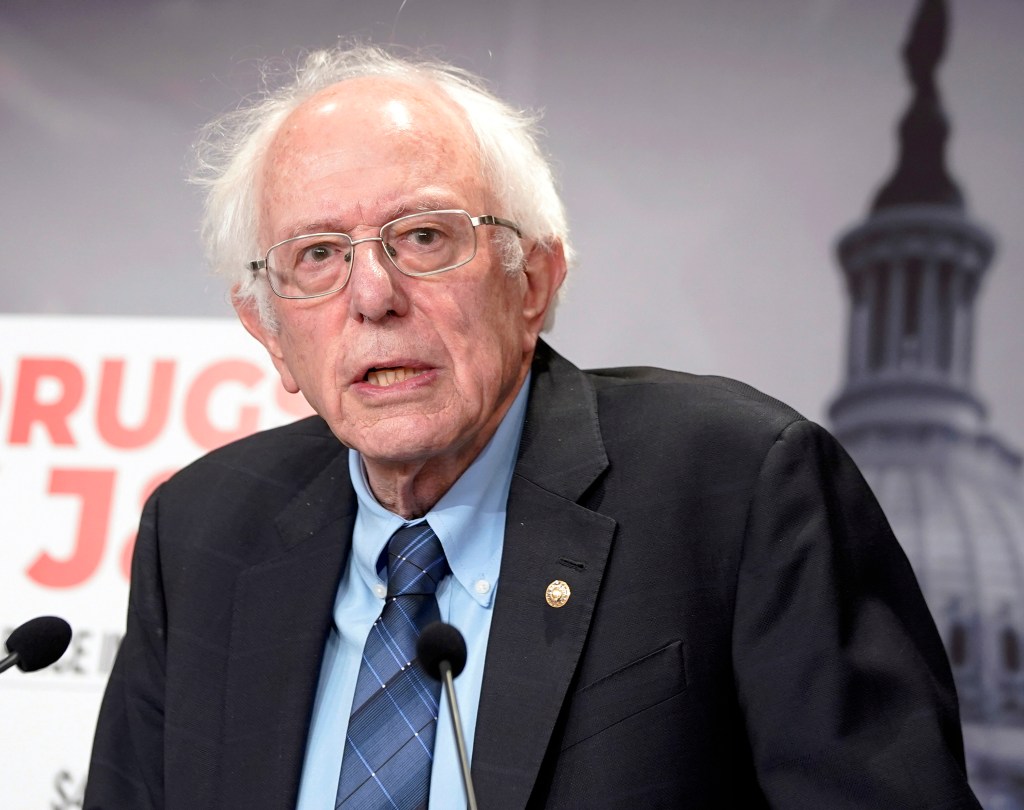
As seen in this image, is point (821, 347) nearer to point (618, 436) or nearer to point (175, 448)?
point (618, 436)

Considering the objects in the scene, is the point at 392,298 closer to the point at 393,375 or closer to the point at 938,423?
the point at 393,375

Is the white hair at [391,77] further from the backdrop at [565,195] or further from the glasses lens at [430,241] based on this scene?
the backdrop at [565,195]

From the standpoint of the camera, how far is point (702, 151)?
2893mm

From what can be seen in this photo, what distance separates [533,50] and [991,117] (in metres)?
1.19

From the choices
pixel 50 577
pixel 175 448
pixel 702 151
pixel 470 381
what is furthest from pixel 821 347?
pixel 50 577

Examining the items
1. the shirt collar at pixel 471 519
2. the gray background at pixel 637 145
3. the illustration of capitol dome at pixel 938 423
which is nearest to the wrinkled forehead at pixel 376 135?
the shirt collar at pixel 471 519

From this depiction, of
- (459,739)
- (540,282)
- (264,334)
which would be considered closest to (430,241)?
(540,282)

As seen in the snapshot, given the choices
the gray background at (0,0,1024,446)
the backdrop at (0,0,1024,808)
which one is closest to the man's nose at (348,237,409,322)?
the gray background at (0,0,1024,446)

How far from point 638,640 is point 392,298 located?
630 millimetres

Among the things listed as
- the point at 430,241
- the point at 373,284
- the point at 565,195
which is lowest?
the point at 373,284

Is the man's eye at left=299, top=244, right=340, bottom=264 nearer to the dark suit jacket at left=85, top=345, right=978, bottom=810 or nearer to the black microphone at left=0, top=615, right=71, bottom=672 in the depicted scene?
the dark suit jacket at left=85, top=345, right=978, bottom=810

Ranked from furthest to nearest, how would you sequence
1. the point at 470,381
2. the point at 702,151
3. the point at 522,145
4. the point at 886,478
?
the point at 702,151, the point at 886,478, the point at 522,145, the point at 470,381

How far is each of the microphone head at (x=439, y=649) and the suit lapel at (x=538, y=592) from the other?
0.80ft

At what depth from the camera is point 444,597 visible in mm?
1788
